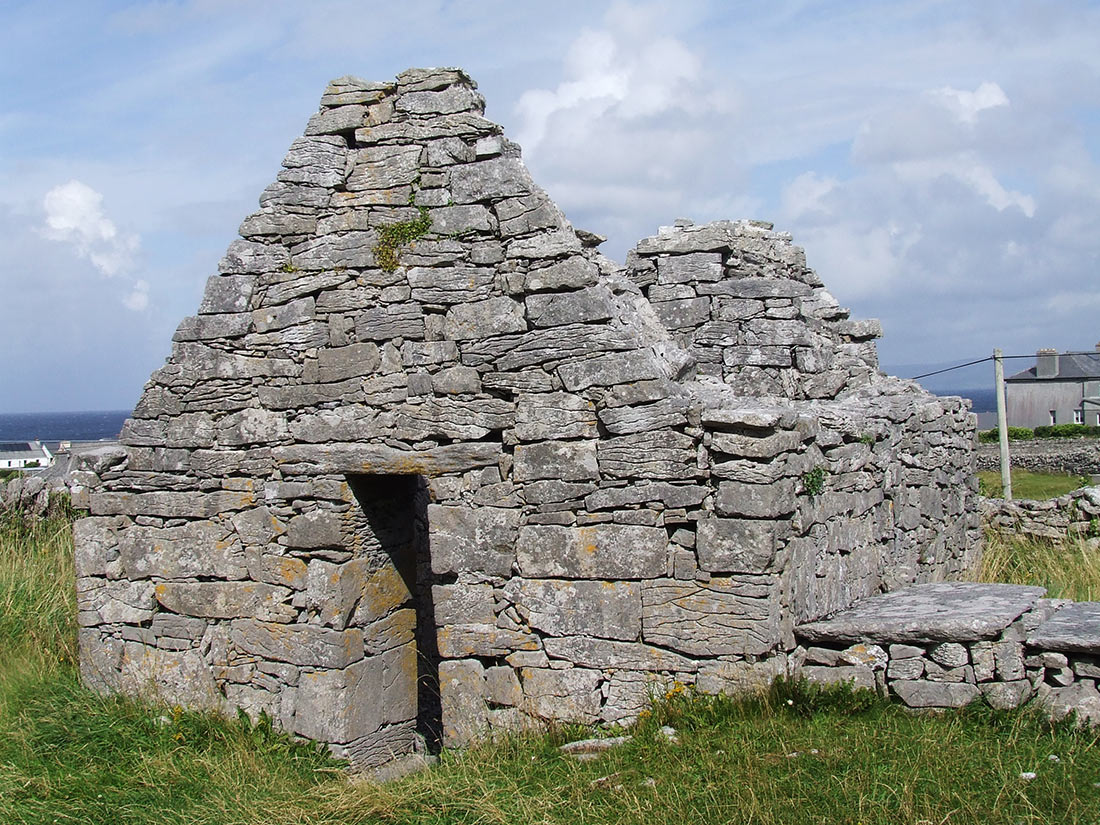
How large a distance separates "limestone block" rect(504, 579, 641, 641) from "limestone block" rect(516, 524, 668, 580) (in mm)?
68

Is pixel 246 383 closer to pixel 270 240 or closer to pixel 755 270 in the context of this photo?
pixel 270 240

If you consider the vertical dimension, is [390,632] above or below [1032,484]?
above

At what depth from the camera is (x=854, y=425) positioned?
714 cm

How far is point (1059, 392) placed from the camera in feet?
140

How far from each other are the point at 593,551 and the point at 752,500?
3.34 ft

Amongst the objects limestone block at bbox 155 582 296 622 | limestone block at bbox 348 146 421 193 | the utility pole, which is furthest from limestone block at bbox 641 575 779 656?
the utility pole

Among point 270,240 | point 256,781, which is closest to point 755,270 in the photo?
point 270,240

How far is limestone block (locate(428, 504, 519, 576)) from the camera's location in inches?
252

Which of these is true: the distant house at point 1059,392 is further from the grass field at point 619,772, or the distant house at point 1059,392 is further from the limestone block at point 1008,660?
the grass field at point 619,772

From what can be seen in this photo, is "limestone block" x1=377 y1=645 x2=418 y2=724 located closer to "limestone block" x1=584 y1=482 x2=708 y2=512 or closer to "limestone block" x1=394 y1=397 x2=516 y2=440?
"limestone block" x1=394 y1=397 x2=516 y2=440

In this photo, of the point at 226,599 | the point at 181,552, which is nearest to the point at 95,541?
the point at 181,552

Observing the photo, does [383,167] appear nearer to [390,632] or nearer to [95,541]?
[390,632]

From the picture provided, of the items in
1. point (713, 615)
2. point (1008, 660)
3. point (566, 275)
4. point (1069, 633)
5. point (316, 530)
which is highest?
point (566, 275)

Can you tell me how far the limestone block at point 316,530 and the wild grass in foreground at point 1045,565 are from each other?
19.3 feet
